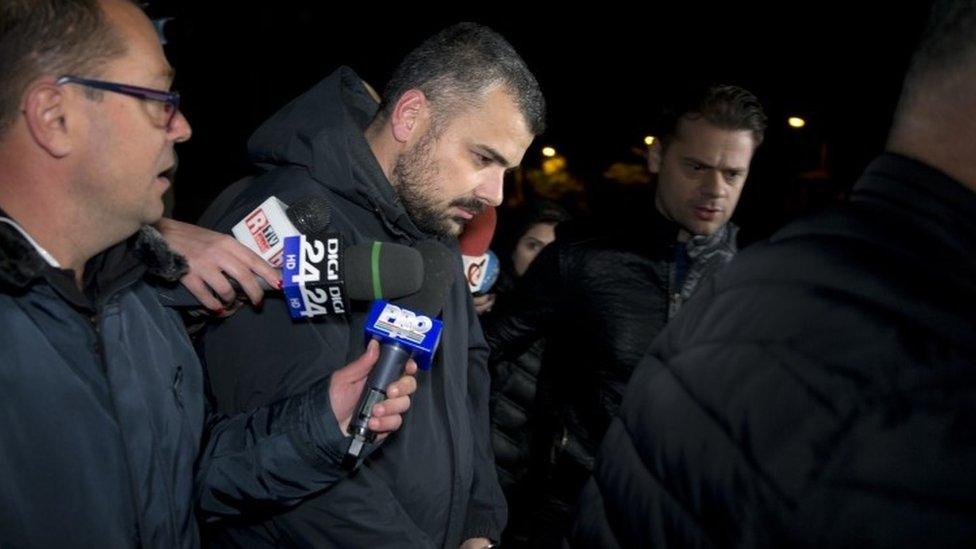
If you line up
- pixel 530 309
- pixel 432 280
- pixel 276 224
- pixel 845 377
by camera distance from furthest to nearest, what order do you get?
pixel 530 309, pixel 432 280, pixel 276 224, pixel 845 377

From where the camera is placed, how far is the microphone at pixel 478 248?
3.28 metres

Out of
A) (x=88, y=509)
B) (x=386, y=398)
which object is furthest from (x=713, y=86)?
(x=88, y=509)

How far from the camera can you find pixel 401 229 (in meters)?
2.17

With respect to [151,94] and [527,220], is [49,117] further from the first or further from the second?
[527,220]

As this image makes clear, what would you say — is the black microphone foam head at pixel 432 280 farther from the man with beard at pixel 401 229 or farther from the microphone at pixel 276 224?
the microphone at pixel 276 224

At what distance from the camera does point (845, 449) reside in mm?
850

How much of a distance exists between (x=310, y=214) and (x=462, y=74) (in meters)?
0.77

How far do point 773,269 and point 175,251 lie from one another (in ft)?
4.41

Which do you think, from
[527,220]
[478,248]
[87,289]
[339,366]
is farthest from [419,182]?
[527,220]

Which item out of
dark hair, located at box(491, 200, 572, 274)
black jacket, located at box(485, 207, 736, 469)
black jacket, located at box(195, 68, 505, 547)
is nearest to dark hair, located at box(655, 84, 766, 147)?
black jacket, located at box(485, 207, 736, 469)

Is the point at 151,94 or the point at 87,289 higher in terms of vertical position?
the point at 151,94

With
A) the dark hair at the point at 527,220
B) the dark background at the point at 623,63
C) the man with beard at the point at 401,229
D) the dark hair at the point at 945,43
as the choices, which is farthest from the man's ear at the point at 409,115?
the dark background at the point at 623,63

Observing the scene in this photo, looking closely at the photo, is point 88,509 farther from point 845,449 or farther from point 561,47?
point 561,47

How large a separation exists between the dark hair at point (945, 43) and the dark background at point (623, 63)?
478 centimetres
